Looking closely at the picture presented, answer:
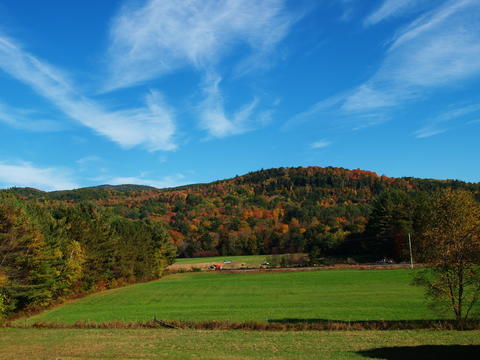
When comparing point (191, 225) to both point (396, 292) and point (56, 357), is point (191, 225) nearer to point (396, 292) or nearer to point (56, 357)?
point (396, 292)

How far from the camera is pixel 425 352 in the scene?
1769cm

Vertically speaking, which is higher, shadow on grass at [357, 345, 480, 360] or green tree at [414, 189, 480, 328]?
green tree at [414, 189, 480, 328]

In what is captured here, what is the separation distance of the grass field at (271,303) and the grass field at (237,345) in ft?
27.9

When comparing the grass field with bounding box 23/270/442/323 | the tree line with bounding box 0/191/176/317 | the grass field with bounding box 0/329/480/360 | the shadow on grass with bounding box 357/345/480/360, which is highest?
the tree line with bounding box 0/191/176/317

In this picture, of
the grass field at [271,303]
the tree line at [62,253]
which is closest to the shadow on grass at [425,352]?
the grass field at [271,303]

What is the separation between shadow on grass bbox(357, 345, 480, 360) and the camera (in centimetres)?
1683

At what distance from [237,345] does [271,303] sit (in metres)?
21.9

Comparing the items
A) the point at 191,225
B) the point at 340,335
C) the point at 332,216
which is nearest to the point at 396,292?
the point at 340,335

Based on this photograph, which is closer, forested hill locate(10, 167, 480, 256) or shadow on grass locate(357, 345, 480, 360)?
shadow on grass locate(357, 345, 480, 360)

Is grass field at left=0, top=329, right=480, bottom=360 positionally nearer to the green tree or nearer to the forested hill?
the green tree

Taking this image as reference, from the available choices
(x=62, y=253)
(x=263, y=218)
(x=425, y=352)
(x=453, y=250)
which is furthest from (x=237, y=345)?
(x=263, y=218)

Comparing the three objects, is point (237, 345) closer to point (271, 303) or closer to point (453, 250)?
point (453, 250)

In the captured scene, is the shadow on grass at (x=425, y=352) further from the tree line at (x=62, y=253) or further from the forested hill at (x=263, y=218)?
the forested hill at (x=263, y=218)

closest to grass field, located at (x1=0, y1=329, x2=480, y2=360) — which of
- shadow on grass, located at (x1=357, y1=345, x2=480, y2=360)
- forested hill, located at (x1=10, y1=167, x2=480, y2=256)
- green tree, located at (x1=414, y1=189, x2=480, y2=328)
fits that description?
shadow on grass, located at (x1=357, y1=345, x2=480, y2=360)
